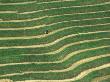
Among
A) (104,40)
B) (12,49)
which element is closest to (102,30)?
(104,40)

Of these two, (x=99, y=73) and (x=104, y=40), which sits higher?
(x=104, y=40)

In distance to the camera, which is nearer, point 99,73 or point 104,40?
point 99,73

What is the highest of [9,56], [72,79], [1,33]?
[1,33]

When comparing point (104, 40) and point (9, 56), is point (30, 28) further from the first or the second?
point (104, 40)

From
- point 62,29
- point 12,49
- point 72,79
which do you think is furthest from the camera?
point 62,29

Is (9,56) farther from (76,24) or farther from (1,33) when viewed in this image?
(76,24)

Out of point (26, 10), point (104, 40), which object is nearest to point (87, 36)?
point (104, 40)

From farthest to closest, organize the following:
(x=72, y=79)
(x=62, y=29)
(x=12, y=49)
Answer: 1. (x=62, y=29)
2. (x=12, y=49)
3. (x=72, y=79)
